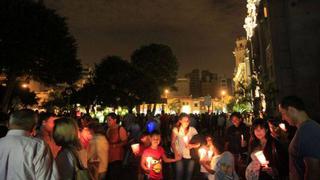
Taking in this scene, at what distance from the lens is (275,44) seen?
3019 centimetres

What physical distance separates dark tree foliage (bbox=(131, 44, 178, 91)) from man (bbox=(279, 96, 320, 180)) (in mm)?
58336

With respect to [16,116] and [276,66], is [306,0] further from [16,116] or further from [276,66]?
[16,116]

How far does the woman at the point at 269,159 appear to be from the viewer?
588 cm

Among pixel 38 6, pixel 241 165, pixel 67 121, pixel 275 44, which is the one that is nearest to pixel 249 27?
pixel 275 44

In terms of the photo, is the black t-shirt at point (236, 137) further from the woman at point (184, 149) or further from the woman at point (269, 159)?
the woman at point (269, 159)

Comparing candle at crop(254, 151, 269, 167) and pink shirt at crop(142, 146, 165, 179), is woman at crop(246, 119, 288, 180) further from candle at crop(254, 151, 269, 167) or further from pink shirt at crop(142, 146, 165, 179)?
pink shirt at crop(142, 146, 165, 179)

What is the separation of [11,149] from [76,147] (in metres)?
0.88

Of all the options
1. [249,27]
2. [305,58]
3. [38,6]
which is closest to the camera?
[305,58]

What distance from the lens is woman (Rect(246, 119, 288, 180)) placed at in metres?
5.88

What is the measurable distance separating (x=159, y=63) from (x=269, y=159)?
5827 centimetres

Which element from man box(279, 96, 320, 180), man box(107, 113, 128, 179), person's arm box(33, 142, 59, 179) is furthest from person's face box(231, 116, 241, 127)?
person's arm box(33, 142, 59, 179)

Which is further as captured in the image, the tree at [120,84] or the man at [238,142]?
the tree at [120,84]

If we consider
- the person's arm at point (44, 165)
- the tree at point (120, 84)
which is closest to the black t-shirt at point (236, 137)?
the person's arm at point (44, 165)

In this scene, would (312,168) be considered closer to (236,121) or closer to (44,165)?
(44,165)
